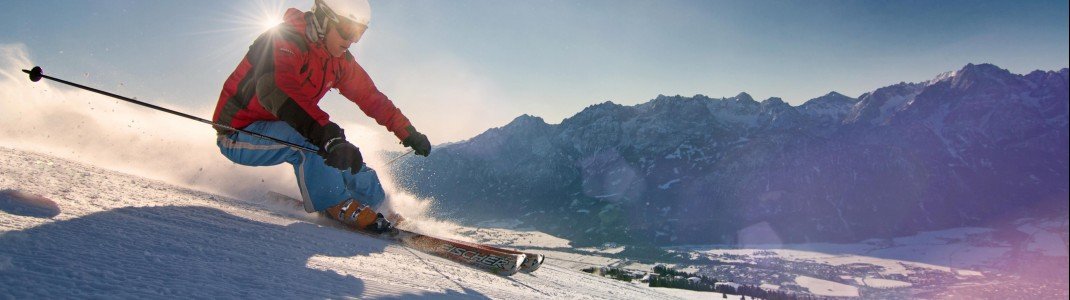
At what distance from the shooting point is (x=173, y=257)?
9.82 ft

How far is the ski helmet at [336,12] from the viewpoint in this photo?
7.03 meters

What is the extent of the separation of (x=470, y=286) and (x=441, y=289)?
59cm

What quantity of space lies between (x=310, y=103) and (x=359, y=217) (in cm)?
237

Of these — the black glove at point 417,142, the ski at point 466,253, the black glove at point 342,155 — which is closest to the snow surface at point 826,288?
the black glove at point 417,142

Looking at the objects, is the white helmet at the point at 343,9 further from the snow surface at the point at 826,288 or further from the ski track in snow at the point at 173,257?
the snow surface at the point at 826,288

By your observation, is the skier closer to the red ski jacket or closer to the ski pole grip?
the red ski jacket

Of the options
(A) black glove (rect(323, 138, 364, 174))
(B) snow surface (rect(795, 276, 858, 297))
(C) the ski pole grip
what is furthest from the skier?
(B) snow surface (rect(795, 276, 858, 297))

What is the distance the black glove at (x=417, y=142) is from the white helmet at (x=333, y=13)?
2418mm

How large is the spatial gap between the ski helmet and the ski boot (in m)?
2.79

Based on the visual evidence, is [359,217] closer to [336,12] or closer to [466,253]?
[466,253]

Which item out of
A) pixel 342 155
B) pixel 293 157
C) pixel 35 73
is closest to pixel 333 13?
pixel 342 155

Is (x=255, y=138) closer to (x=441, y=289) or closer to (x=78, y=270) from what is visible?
(x=441, y=289)

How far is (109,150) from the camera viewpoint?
1434 centimetres

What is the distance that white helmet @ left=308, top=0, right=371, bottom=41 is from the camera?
7.03 m
